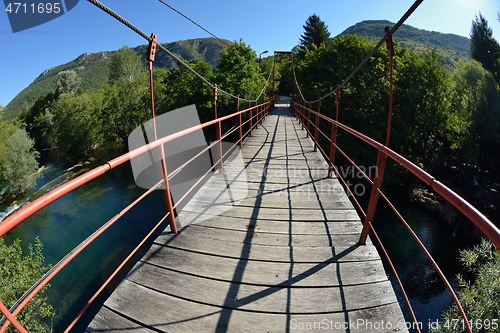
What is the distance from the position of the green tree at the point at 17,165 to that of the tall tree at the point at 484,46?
4078 centimetres

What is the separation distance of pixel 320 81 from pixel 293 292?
68.1ft

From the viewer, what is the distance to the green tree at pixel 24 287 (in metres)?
Result: 8.15

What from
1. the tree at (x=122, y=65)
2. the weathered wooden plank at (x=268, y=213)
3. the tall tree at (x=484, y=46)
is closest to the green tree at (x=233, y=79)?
the weathered wooden plank at (x=268, y=213)

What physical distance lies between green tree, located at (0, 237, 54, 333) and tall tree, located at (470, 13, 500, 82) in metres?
37.1

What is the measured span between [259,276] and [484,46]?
37925 mm

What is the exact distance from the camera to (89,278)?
33.4 ft

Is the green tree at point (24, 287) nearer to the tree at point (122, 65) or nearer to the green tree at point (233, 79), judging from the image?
the green tree at point (233, 79)

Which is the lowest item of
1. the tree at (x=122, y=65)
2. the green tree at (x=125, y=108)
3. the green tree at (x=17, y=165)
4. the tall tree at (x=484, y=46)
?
the green tree at (x=17, y=165)

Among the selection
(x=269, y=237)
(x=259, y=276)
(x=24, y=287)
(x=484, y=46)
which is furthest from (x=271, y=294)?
(x=484, y=46)

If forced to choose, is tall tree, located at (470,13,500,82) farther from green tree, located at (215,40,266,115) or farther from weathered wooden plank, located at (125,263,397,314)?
weathered wooden plank, located at (125,263,397,314)

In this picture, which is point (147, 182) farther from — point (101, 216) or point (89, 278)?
point (89, 278)

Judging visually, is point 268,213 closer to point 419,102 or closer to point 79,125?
point 419,102

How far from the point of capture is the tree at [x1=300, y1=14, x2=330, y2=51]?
3544 centimetres

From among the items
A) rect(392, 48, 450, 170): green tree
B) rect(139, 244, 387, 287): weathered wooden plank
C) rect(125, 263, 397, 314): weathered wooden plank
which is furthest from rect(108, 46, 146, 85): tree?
rect(125, 263, 397, 314): weathered wooden plank
